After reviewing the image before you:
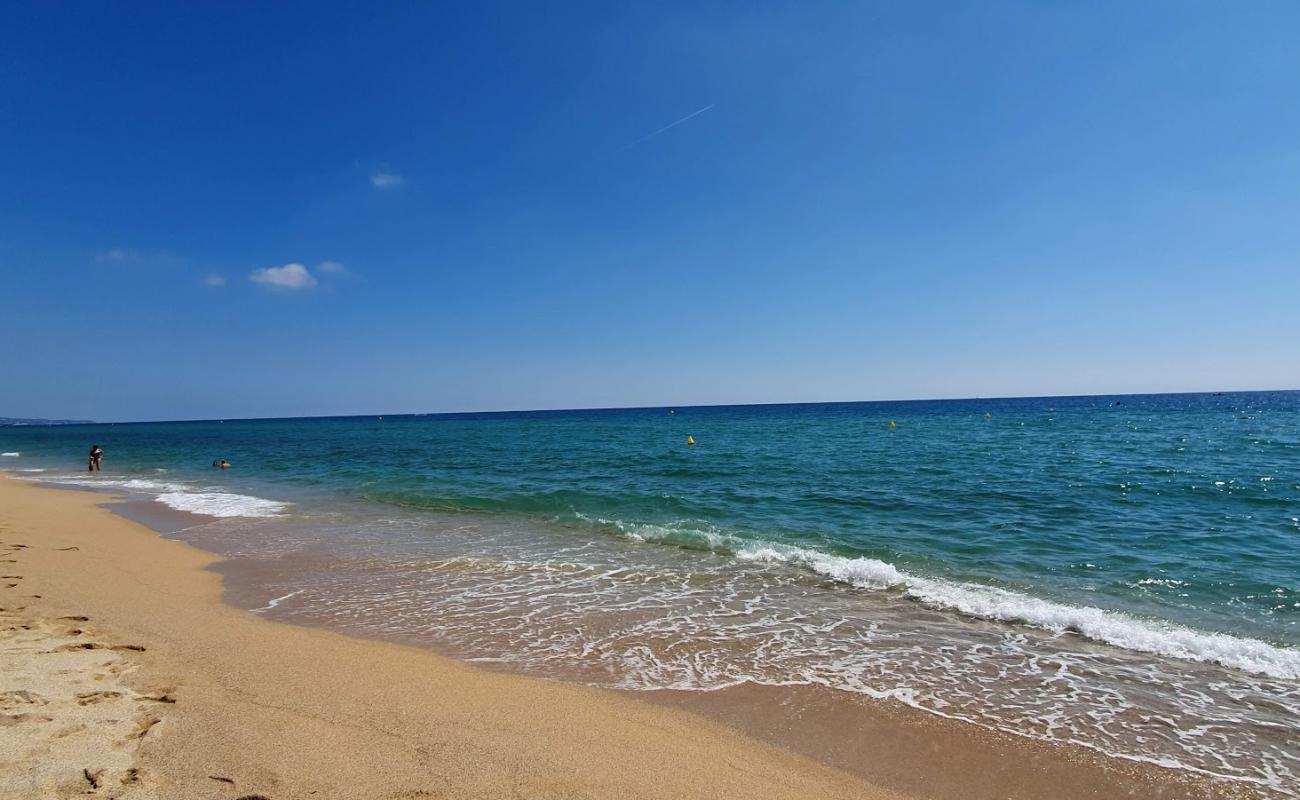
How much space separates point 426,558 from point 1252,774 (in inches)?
478

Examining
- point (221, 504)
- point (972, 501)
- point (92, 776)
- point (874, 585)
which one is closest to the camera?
point (92, 776)

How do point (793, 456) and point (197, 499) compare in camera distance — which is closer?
point (197, 499)

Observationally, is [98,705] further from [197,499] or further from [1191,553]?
[197,499]

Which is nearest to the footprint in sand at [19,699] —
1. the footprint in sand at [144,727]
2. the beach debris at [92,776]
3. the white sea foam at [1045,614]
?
the footprint in sand at [144,727]

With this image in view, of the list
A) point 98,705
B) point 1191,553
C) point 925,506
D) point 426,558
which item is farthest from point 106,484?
point 1191,553

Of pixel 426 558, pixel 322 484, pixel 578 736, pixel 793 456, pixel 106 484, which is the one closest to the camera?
pixel 578 736

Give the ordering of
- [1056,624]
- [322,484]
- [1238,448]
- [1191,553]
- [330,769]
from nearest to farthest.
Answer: [330,769] < [1056,624] < [1191,553] < [322,484] < [1238,448]

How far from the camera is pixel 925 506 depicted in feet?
54.7

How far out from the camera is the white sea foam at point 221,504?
18.3 meters

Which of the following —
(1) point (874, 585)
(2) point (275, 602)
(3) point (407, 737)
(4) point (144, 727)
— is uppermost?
(4) point (144, 727)

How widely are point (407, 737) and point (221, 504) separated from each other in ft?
64.6

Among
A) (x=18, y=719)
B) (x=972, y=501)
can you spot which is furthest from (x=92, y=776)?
(x=972, y=501)

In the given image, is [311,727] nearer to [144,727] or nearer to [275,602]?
[144,727]

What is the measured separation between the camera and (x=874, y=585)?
998 centimetres
